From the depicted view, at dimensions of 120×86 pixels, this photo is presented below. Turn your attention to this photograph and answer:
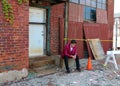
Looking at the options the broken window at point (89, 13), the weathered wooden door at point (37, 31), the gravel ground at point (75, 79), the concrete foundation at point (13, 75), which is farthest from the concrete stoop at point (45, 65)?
the broken window at point (89, 13)

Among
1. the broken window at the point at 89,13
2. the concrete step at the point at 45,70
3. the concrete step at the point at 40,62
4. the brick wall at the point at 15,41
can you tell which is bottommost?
the concrete step at the point at 45,70

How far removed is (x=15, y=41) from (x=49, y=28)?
11.5 feet

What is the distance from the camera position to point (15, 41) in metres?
7.18

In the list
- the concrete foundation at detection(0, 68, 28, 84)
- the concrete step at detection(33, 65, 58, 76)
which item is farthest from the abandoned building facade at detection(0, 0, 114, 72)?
the concrete step at detection(33, 65, 58, 76)

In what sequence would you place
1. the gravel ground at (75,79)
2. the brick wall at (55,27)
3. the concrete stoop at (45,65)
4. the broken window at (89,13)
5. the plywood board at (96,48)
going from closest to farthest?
the gravel ground at (75,79), the concrete stoop at (45,65), the brick wall at (55,27), the plywood board at (96,48), the broken window at (89,13)

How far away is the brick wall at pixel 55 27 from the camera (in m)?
10.7

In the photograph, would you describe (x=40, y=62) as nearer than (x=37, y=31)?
Yes

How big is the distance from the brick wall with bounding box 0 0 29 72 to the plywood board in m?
5.92

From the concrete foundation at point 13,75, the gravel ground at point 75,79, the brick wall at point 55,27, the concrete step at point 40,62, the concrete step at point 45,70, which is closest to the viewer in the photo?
the concrete foundation at point 13,75

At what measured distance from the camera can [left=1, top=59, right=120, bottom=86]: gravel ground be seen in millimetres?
7016

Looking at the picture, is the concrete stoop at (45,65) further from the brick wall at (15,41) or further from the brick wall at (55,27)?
the brick wall at (55,27)

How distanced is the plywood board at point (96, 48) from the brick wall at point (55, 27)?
8.18 ft

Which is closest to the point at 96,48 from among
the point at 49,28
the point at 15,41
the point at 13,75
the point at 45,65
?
the point at 49,28

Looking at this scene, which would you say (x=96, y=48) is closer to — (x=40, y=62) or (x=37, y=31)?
(x=37, y=31)
